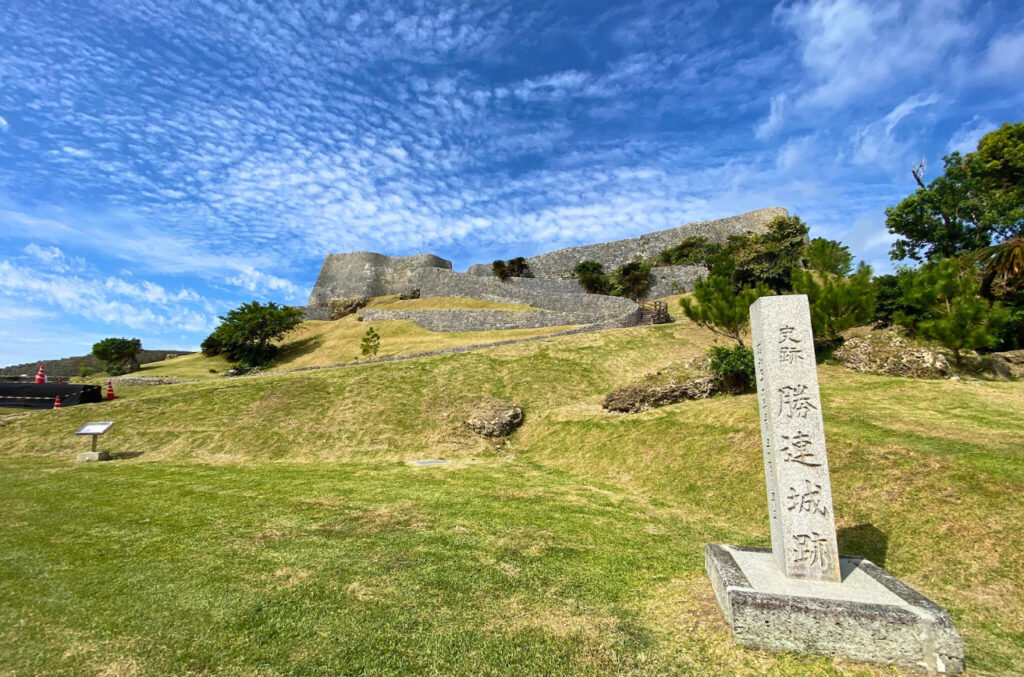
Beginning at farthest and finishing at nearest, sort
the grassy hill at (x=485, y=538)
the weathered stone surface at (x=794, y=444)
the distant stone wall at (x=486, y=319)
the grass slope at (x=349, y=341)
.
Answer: the distant stone wall at (x=486, y=319)
the grass slope at (x=349, y=341)
the weathered stone surface at (x=794, y=444)
the grassy hill at (x=485, y=538)

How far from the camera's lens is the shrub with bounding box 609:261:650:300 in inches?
1790

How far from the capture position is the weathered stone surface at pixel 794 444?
4.79 metres

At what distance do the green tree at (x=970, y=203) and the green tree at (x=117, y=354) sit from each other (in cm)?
6496

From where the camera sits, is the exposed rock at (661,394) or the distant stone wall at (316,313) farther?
the distant stone wall at (316,313)

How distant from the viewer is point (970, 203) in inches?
1154

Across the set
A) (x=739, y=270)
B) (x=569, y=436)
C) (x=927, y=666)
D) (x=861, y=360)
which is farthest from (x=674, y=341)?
(x=927, y=666)

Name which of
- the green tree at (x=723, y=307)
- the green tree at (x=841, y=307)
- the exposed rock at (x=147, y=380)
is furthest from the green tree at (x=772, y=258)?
the exposed rock at (x=147, y=380)

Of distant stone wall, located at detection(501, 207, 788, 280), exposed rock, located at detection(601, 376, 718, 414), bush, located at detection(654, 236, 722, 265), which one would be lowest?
exposed rock, located at detection(601, 376, 718, 414)

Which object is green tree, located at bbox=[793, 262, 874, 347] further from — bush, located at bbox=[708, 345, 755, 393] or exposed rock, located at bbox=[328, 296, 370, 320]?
exposed rock, located at bbox=[328, 296, 370, 320]

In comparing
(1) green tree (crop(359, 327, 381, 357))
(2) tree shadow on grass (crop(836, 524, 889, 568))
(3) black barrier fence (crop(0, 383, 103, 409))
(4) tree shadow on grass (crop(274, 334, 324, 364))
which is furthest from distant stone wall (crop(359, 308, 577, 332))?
(2) tree shadow on grass (crop(836, 524, 889, 568))

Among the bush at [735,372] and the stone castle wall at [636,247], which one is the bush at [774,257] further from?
the bush at [735,372]

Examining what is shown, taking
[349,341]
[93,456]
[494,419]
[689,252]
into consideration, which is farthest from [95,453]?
[689,252]

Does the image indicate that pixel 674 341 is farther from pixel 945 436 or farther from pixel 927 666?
pixel 927 666

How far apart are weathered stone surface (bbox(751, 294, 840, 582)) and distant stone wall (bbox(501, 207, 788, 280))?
4989 centimetres
